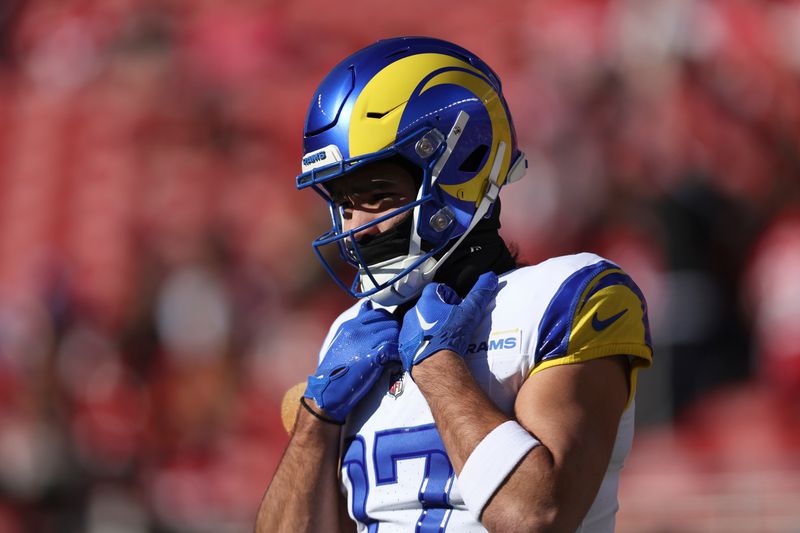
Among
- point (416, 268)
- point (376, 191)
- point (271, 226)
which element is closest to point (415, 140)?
point (376, 191)

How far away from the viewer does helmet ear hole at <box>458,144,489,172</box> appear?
2182mm

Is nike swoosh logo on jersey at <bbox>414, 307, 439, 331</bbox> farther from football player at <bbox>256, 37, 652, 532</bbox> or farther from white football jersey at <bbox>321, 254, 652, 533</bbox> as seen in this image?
white football jersey at <bbox>321, 254, 652, 533</bbox>

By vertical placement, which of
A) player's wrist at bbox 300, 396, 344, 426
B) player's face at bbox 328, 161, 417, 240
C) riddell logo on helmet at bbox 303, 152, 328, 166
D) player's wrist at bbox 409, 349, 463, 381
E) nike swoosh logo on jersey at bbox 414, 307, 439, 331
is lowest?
player's wrist at bbox 300, 396, 344, 426

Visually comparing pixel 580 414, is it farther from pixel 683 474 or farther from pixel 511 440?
pixel 683 474

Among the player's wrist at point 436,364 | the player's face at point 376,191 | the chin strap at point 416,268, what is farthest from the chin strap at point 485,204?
the player's wrist at point 436,364

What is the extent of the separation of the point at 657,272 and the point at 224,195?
2.58 meters

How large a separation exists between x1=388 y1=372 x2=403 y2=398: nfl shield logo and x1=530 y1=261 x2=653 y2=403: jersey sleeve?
27 cm

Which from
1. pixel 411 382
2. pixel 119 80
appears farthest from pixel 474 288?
pixel 119 80

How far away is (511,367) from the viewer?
198cm

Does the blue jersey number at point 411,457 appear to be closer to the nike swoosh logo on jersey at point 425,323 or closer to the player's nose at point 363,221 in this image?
the nike swoosh logo on jersey at point 425,323

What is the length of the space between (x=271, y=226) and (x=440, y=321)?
459 cm

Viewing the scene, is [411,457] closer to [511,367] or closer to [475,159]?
[511,367]

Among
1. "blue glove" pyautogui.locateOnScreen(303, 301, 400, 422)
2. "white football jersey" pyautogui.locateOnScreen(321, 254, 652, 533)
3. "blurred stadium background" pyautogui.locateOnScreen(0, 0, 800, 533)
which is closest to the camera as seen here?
"white football jersey" pyautogui.locateOnScreen(321, 254, 652, 533)

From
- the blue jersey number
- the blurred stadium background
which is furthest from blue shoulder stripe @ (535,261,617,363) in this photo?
the blurred stadium background
